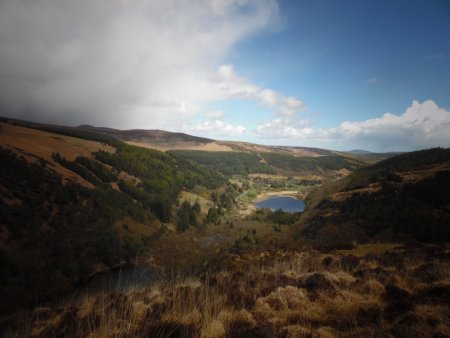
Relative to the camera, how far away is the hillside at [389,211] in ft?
159

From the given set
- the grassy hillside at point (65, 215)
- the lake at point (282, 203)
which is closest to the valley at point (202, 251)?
the grassy hillside at point (65, 215)

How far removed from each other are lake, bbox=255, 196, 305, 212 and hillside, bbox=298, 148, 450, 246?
54.8m

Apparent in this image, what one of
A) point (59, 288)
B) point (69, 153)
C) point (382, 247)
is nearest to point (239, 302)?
point (382, 247)

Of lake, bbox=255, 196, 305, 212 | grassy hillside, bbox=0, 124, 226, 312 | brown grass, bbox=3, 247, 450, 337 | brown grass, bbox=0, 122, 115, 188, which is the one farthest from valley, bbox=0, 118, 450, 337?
lake, bbox=255, 196, 305, 212

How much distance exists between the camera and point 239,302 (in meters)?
6.40

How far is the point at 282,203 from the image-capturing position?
170m

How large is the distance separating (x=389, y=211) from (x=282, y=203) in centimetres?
10577

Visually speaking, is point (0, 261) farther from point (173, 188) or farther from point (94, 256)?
point (173, 188)

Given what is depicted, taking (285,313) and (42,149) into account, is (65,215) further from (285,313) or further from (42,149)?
(285,313)

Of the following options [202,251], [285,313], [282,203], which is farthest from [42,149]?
[282,203]

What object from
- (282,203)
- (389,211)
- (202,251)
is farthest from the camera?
(282,203)

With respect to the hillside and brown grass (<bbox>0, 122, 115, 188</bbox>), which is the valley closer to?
the hillside

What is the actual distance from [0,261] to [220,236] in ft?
201

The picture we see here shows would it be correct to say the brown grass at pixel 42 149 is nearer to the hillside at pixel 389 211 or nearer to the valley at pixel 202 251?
the valley at pixel 202 251
